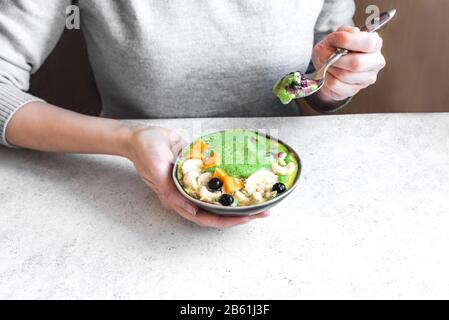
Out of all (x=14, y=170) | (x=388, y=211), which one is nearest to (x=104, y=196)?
(x=14, y=170)

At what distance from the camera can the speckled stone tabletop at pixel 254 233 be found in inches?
28.1

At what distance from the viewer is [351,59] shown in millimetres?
910

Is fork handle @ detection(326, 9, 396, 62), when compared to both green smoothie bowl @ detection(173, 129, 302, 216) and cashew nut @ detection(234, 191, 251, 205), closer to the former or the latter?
green smoothie bowl @ detection(173, 129, 302, 216)

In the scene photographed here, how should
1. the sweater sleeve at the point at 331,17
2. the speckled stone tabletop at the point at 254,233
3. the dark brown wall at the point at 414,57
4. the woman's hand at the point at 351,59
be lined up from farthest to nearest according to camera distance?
the dark brown wall at the point at 414,57, the sweater sleeve at the point at 331,17, the woman's hand at the point at 351,59, the speckled stone tabletop at the point at 254,233

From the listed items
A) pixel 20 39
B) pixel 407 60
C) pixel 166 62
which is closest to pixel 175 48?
pixel 166 62

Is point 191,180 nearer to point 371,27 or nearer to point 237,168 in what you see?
point 237,168

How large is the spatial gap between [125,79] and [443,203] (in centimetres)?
64

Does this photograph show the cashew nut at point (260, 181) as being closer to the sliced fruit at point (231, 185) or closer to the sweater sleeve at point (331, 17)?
the sliced fruit at point (231, 185)

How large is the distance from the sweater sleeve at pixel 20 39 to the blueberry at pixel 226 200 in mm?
450

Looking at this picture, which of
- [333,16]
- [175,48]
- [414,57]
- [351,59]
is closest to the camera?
[351,59]

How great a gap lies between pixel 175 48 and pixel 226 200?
415mm

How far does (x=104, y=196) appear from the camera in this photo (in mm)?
881

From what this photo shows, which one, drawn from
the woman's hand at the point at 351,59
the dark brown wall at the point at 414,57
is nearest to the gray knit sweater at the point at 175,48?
the woman's hand at the point at 351,59
